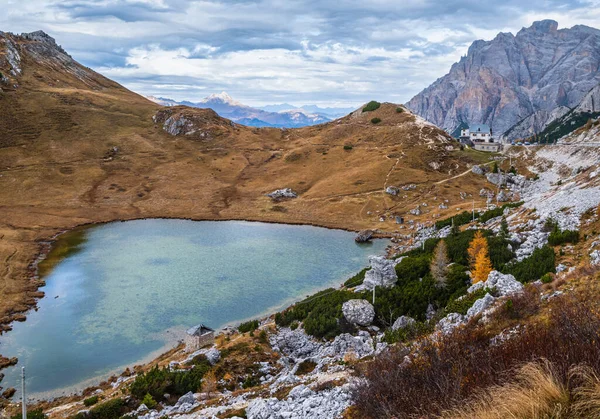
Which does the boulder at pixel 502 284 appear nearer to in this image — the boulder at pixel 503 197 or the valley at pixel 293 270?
the valley at pixel 293 270

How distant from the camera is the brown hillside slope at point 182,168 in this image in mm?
104250

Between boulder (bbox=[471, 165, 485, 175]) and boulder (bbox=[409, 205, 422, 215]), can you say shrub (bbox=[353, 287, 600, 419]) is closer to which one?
boulder (bbox=[409, 205, 422, 215])

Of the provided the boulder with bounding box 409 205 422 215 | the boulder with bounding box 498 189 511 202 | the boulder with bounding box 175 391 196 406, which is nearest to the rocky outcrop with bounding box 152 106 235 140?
the boulder with bounding box 409 205 422 215

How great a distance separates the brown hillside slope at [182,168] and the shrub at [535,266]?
5785cm

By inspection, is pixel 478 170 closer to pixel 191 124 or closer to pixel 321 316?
pixel 321 316

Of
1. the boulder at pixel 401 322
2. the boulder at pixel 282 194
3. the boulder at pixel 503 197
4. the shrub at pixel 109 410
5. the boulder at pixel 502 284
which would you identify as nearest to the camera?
the shrub at pixel 109 410

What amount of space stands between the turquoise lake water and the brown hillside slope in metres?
8.13

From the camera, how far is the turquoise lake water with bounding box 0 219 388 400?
142ft

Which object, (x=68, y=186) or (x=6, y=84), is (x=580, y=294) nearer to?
(x=68, y=186)

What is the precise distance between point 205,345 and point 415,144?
131m

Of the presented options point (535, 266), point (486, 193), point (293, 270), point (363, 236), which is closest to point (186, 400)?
point (535, 266)

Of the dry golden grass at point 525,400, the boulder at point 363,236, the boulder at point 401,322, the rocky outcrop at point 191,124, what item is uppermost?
the rocky outcrop at point 191,124

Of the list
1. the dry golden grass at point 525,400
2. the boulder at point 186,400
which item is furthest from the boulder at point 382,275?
the dry golden grass at point 525,400

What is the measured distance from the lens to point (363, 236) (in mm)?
87625
